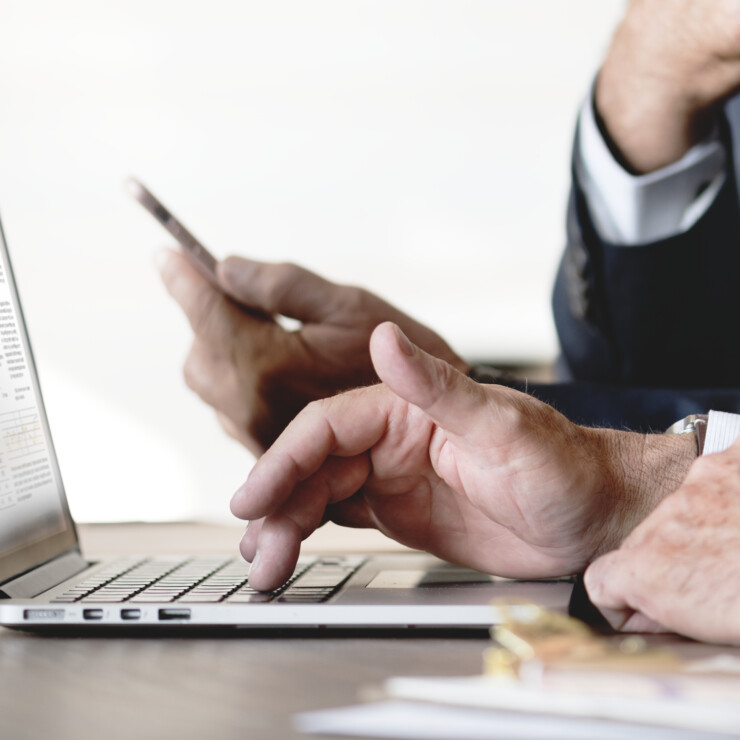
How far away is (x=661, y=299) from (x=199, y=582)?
627 millimetres

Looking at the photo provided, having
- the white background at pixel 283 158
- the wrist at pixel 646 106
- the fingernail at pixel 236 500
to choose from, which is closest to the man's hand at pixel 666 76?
the wrist at pixel 646 106

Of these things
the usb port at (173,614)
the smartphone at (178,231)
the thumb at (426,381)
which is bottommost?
the usb port at (173,614)

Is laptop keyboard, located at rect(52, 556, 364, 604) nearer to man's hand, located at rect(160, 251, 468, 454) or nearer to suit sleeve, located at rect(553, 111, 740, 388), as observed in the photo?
man's hand, located at rect(160, 251, 468, 454)

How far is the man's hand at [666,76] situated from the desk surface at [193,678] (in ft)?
2.20

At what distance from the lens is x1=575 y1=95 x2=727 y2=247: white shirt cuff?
96cm

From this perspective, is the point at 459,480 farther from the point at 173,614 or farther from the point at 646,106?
the point at 646,106

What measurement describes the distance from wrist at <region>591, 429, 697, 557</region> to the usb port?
0.71 ft

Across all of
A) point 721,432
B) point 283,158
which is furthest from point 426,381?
point 283,158

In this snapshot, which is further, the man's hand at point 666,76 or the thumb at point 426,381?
the man's hand at point 666,76

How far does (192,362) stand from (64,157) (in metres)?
2.47

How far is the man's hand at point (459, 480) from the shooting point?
43cm

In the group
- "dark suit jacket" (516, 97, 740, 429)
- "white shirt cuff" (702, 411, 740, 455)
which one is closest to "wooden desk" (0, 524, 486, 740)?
"white shirt cuff" (702, 411, 740, 455)

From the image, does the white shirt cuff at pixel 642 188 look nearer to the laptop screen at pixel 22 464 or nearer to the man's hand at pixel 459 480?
the man's hand at pixel 459 480

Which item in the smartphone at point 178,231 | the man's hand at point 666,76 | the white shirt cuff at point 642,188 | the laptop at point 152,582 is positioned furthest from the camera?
the white shirt cuff at point 642,188
